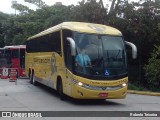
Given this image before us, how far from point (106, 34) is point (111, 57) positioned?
44.4 inches

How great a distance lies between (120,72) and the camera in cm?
1625

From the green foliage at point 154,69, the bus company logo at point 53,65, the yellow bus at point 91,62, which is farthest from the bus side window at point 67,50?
the green foliage at point 154,69

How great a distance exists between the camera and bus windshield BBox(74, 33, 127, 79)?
1579 centimetres

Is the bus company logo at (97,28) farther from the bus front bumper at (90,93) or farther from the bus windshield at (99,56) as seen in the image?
the bus front bumper at (90,93)

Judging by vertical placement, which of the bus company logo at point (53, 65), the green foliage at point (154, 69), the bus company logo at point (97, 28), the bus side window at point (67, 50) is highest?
the bus company logo at point (97, 28)


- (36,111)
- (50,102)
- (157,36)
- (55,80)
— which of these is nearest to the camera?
(36,111)

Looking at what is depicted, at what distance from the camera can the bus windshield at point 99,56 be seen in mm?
15789

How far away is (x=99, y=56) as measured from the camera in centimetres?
1602

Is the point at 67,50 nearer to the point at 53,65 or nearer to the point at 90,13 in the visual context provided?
the point at 53,65

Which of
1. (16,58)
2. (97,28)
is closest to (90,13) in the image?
(16,58)

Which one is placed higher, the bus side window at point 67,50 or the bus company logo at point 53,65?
the bus side window at point 67,50

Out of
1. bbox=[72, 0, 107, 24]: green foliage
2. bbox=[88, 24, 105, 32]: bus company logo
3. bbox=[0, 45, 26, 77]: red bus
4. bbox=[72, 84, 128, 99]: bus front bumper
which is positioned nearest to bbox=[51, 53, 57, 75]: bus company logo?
bbox=[88, 24, 105, 32]: bus company logo

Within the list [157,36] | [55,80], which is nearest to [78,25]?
[55,80]

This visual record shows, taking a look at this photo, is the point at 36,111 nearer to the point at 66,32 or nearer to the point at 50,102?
the point at 50,102
